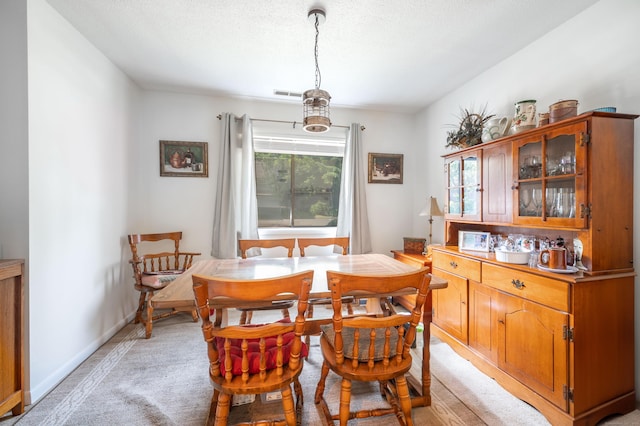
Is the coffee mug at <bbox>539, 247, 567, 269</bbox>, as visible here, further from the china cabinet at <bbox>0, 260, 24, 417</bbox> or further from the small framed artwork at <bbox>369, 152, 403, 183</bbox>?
the china cabinet at <bbox>0, 260, 24, 417</bbox>

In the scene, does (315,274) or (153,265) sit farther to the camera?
(153,265)

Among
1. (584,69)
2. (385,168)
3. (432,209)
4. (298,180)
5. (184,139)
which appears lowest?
(432,209)

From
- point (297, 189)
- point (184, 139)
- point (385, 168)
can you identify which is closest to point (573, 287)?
point (385, 168)

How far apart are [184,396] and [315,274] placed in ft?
3.89

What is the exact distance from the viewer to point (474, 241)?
7.80 ft

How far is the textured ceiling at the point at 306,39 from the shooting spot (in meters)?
1.85

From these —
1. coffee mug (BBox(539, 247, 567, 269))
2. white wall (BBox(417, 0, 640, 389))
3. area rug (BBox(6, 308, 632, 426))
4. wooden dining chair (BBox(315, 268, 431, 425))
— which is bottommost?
area rug (BBox(6, 308, 632, 426))

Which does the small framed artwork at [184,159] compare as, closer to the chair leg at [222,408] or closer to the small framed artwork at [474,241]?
the chair leg at [222,408]

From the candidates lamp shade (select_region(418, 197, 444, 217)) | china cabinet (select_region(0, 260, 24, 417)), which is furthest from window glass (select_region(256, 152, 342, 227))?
china cabinet (select_region(0, 260, 24, 417))

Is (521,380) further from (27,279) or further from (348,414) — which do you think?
(27,279)

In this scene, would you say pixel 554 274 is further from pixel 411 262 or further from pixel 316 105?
pixel 316 105

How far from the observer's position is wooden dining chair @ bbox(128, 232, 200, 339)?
2635mm

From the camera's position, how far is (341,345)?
1269 millimetres

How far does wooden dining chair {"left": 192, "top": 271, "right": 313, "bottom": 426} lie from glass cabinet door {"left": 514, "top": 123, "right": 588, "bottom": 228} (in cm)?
166
